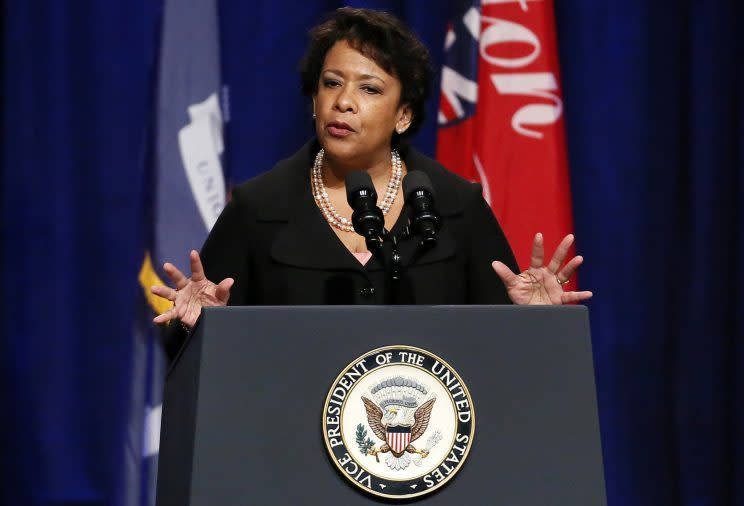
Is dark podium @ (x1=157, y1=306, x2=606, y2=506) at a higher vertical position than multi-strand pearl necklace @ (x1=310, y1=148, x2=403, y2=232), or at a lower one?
lower

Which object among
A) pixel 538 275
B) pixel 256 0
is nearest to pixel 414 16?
pixel 256 0

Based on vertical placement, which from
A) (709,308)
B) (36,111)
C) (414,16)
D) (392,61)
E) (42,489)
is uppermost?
(414,16)

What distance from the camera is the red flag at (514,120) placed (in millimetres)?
3438

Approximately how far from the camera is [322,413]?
5.32 feet

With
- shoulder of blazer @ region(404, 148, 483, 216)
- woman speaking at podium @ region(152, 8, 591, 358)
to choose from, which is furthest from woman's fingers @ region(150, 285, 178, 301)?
shoulder of blazer @ region(404, 148, 483, 216)

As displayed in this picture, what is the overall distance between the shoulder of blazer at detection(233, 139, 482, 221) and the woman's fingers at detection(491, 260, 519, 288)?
0.29 m

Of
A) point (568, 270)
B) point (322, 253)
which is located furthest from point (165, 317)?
point (568, 270)

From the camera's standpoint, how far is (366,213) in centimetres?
183

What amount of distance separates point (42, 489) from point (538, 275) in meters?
2.18

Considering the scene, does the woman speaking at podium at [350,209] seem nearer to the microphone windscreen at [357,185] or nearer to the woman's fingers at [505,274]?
the woman's fingers at [505,274]

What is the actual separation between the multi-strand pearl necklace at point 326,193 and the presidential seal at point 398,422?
2.18 ft

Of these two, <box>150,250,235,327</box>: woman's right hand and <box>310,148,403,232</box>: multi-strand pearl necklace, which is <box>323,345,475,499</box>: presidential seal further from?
<box>310,148,403,232</box>: multi-strand pearl necklace

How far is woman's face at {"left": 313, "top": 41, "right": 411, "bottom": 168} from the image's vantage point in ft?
7.45

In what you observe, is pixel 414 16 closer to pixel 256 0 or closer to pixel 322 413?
pixel 256 0
